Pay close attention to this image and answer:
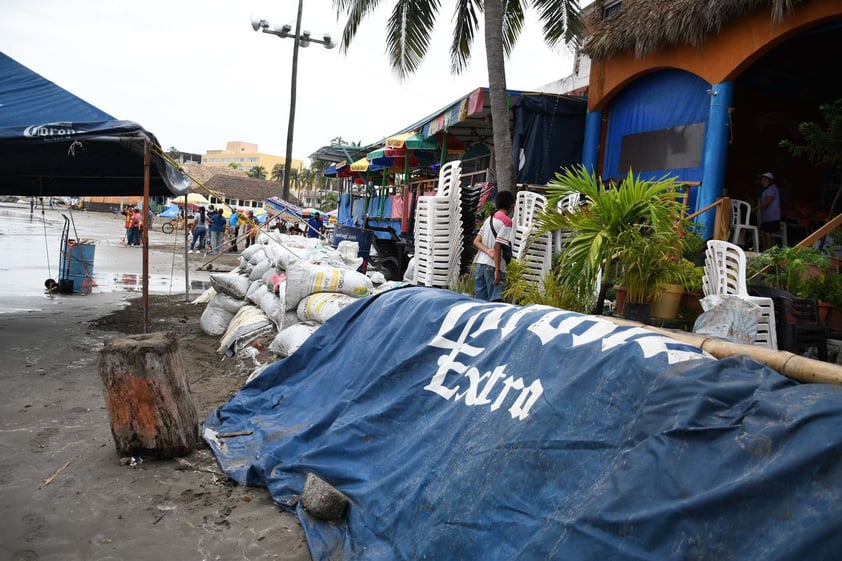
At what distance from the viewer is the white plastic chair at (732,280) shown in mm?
4340

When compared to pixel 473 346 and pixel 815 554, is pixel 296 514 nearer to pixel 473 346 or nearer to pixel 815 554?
pixel 473 346

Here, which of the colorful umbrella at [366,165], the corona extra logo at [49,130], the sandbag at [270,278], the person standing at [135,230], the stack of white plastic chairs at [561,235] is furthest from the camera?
the person standing at [135,230]

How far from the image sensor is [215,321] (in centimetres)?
819

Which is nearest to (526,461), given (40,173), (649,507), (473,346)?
(649,507)

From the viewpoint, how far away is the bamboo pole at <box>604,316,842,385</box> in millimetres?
2115

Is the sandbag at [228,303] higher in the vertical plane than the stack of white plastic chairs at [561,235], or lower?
lower

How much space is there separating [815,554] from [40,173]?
10556 millimetres

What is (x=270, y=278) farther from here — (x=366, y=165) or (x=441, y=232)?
(x=366, y=165)


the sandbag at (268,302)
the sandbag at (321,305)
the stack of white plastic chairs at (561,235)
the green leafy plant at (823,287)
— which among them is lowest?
the sandbag at (268,302)

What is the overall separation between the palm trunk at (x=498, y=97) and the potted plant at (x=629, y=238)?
3.55 metres

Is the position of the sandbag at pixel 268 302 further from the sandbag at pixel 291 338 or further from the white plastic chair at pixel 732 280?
the white plastic chair at pixel 732 280

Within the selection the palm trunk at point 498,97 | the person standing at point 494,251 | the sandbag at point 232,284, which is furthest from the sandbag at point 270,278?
the palm trunk at point 498,97

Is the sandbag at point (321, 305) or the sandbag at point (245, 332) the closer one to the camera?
the sandbag at point (321, 305)

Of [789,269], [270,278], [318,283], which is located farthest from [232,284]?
[789,269]
